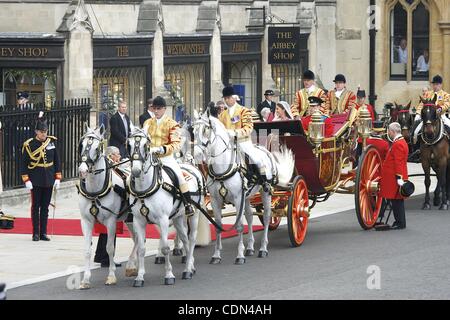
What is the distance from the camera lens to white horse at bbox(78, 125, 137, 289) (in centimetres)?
1659

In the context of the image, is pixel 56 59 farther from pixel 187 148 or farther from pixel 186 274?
pixel 186 274

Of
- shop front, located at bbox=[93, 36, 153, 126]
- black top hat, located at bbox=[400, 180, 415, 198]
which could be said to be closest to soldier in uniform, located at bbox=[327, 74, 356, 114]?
black top hat, located at bbox=[400, 180, 415, 198]

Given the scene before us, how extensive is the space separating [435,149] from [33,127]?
7182mm

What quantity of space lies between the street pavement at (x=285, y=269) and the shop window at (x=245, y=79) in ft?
46.0

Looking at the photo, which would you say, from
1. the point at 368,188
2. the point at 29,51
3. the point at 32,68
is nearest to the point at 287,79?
the point at 32,68

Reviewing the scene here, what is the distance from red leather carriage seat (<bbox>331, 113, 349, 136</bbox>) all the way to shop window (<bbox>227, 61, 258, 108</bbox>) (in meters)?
14.5

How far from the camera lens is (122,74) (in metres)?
30.1

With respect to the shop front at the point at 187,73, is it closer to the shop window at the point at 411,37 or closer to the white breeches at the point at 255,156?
the shop window at the point at 411,37

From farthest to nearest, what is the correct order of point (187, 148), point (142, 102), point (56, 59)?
point (142, 102) → point (56, 59) → point (187, 148)

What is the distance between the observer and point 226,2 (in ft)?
114

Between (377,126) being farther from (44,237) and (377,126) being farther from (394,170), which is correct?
(44,237)

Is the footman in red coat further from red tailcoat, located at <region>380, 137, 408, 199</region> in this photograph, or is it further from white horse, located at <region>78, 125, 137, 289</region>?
white horse, located at <region>78, 125, 137, 289</region>

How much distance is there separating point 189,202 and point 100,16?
13025 mm

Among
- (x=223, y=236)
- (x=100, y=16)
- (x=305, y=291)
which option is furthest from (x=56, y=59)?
(x=305, y=291)
